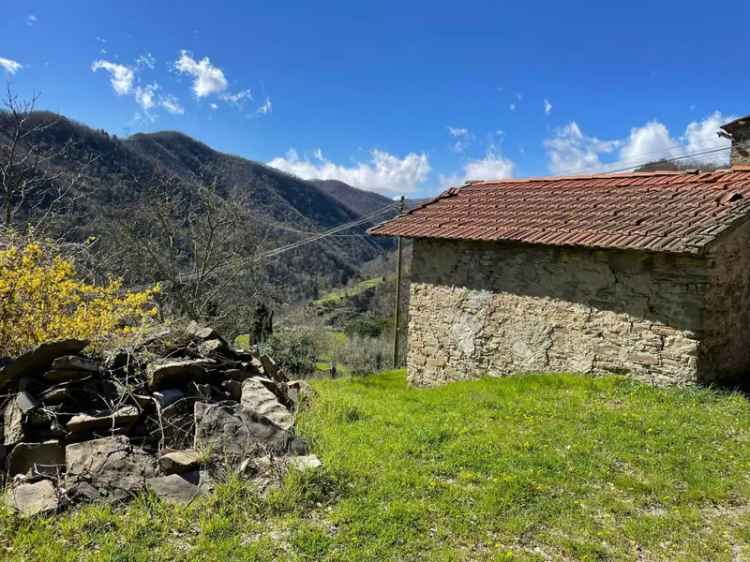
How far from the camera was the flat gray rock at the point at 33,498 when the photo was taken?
385 cm

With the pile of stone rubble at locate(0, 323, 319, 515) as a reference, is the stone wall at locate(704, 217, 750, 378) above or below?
above

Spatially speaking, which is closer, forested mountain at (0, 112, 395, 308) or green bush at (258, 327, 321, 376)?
forested mountain at (0, 112, 395, 308)

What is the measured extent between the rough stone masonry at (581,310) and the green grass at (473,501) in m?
1.22

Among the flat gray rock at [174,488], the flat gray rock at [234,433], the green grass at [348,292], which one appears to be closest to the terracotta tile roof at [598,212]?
the flat gray rock at [234,433]

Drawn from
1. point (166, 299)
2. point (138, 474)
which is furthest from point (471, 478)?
point (166, 299)

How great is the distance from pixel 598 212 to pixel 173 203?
1387cm

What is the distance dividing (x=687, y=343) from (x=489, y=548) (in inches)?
206

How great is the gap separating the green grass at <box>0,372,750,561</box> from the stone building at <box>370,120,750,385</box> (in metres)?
1.48

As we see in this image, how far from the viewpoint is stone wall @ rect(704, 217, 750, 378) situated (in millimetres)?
7383

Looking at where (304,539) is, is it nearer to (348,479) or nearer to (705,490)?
(348,479)

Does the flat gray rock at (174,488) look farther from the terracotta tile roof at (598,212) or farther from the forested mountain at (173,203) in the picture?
the terracotta tile roof at (598,212)

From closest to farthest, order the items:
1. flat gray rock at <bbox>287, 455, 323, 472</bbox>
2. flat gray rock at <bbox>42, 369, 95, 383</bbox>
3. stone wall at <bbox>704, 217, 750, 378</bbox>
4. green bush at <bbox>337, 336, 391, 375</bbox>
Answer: flat gray rock at <bbox>287, 455, 323, 472</bbox> → flat gray rock at <bbox>42, 369, 95, 383</bbox> → stone wall at <bbox>704, 217, 750, 378</bbox> → green bush at <bbox>337, 336, 391, 375</bbox>

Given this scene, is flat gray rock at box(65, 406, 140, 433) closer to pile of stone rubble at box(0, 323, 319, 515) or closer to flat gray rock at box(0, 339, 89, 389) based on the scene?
pile of stone rubble at box(0, 323, 319, 515)

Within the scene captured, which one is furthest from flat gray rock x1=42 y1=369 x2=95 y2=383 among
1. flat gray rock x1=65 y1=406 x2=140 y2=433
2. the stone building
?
the stone building
